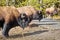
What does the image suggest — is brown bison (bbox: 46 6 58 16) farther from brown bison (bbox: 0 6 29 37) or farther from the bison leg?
the bison leg

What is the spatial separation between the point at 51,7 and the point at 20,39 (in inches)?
965

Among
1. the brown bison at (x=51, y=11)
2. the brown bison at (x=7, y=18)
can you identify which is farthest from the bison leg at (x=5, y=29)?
the brown bison at (x=51, y=11)

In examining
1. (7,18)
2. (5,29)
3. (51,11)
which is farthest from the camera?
(51,11)

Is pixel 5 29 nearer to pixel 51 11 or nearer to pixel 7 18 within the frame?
pixel 7 18

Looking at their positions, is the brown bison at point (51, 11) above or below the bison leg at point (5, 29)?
below

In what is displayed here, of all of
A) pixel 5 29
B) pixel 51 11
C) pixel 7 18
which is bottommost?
pixel 51 11

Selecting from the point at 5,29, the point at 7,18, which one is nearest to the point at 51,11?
the point at 5,29

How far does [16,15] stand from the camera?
1162 centimetres

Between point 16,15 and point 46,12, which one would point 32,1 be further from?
point 16,15

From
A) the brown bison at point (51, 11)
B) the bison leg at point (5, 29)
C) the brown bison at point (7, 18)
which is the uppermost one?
the brown bison at point (7, 18)

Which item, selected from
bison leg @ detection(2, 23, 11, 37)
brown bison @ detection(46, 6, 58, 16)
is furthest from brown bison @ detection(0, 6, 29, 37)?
brown bison @ detection(46, 6, 58, 16)

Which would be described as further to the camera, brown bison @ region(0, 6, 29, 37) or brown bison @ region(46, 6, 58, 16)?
brown bison @ region(46, 6, 58, 16)

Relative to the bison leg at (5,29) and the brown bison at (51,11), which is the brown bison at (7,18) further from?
the brown bison at (51,11)

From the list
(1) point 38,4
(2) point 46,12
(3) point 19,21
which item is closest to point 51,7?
(2) point 46,12
